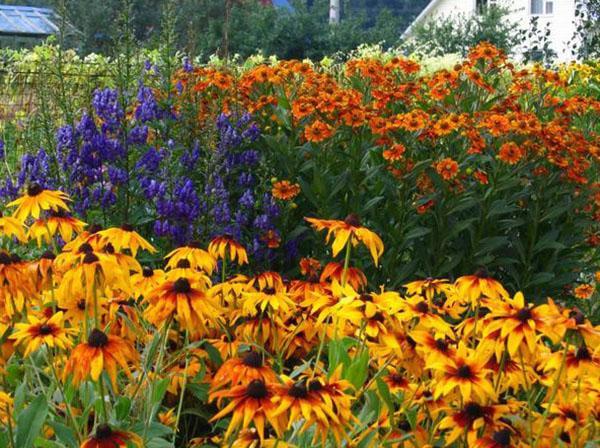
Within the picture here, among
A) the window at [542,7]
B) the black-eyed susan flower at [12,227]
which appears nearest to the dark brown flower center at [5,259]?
the black-eyed susan flower at [12,227]

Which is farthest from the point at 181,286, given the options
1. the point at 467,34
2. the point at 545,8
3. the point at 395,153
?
the point at 545,8

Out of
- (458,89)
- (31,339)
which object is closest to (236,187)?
(458,89)

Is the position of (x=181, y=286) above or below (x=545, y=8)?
below

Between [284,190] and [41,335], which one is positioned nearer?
[41,335]

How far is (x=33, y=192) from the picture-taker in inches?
89.3

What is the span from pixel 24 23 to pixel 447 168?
1929cm

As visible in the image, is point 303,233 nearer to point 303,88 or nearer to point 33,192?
point 303,88

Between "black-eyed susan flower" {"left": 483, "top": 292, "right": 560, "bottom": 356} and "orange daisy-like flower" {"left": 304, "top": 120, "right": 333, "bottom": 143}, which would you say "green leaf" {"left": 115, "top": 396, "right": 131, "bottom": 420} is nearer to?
"black-eyed susan flower" {"left": 483, "top": 292, "right": 560, "bottom": 356}

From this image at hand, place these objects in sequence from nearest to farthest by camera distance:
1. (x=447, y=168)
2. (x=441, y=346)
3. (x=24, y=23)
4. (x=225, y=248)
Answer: (x=441, y=346)
(x=225, y=248)
(x=447, y=168)
(x=24, y=23)

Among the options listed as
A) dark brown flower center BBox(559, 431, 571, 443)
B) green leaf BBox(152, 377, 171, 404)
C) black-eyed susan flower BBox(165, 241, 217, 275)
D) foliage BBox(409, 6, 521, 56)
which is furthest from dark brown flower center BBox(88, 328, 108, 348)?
foliage BBox(409, 6, 521, 56)

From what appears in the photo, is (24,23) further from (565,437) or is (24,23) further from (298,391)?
(298,391)

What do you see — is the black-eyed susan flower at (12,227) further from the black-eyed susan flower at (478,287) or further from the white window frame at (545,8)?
the white window frame at (545,8)

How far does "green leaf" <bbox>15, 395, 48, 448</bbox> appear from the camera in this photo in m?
1.82

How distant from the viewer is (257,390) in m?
1.59
